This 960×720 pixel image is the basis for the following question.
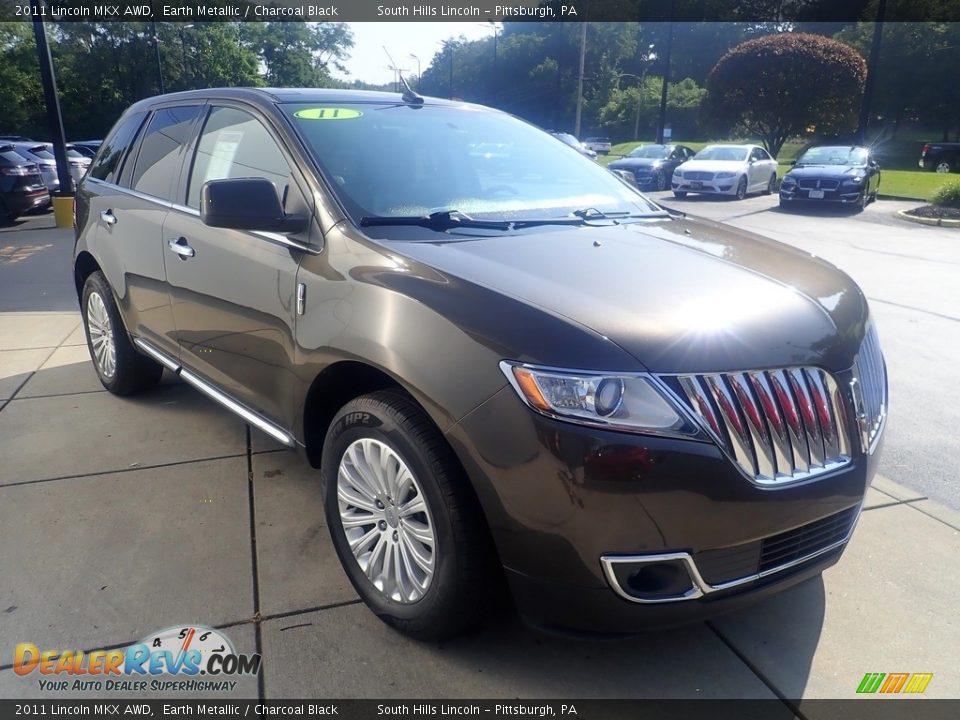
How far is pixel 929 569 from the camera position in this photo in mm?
2900

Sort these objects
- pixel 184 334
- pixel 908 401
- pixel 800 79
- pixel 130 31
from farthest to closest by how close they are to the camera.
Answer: pixel 130 31 < pixel 800 79 < pixel 908 401 < pixel 184 334

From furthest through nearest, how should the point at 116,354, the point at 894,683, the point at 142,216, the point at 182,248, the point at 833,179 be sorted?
the point at 833,179 < the point at 116,354 < the point at 142,216 < the point at 182,248 < the point at 894,683

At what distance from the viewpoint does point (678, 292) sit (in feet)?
7.38

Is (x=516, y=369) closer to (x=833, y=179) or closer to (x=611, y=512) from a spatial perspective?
(x=611, y=512)

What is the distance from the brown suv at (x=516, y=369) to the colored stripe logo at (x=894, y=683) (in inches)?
15.9

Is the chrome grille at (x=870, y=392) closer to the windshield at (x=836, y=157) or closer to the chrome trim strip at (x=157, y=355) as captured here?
the chrome trim strip at (x=157, y=355)

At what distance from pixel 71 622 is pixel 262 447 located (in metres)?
1.52

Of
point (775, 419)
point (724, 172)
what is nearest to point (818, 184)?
point (724, 172)

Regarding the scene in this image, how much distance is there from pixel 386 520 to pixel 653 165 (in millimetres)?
21324

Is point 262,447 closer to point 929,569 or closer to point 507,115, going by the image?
point 507,115

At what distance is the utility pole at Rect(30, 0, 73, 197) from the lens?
39.5 ft

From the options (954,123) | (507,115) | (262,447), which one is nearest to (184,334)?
(262,447)

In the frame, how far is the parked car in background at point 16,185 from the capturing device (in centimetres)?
1357

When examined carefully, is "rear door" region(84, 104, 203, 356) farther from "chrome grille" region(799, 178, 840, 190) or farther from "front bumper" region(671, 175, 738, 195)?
"front bumper" region(671, 175, 738, 195)
